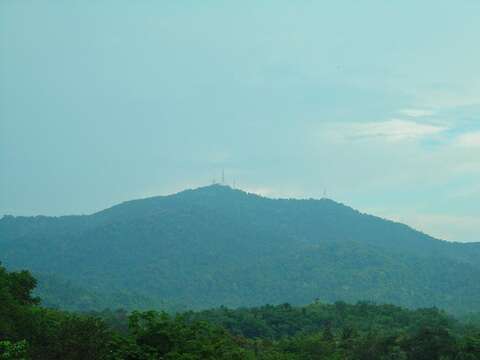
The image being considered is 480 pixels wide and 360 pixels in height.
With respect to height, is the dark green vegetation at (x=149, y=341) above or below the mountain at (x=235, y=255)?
below

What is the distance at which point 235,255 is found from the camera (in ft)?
459

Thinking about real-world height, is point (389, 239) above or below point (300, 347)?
above

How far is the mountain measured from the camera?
110 m

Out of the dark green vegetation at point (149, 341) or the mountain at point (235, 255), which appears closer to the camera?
the dark green vegetation at point (149, 341)

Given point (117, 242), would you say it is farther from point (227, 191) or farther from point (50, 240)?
point (227, 191)

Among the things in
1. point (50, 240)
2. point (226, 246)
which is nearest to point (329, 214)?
point (226, 246)

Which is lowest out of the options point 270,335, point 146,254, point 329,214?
point 270,335

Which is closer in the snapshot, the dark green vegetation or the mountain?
the dark green vegetation

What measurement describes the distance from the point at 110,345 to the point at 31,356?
2159mm

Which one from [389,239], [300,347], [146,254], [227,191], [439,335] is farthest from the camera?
[227,191]

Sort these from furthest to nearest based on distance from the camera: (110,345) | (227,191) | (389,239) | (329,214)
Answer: (227,191), (329,214), (389,239), (110,345)

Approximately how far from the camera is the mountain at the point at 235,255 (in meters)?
110

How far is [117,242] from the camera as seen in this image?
456 feet

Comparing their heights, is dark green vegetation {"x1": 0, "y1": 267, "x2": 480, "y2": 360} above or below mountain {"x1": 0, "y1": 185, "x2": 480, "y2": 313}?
below
